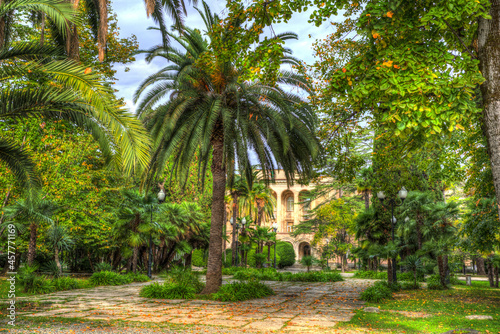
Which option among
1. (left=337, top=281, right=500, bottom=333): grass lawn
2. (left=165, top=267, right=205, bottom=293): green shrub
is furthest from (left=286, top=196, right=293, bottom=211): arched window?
(left=337, top=281, right=500, bottom=333): grass lawn

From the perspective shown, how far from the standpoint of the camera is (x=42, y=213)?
43.9 feet

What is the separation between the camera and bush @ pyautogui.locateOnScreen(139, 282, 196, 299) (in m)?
10.8

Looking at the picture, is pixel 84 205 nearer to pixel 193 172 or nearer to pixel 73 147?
pixel 73 147

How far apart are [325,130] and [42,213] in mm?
10532

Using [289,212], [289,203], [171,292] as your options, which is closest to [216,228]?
[171,292]

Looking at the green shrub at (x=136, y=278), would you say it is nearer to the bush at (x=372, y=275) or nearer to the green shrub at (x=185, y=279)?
the green shrub at (x=185, y=279)

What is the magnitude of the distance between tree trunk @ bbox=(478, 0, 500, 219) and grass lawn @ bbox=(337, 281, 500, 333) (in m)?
3.04

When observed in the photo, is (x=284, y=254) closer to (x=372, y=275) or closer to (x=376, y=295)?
(x=372, y=275)

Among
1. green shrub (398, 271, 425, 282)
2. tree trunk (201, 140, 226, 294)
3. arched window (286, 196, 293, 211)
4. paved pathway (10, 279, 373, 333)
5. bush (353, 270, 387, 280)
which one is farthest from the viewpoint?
arched window (286, 196, 293, 211)

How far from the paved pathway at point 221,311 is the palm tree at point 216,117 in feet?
7.08

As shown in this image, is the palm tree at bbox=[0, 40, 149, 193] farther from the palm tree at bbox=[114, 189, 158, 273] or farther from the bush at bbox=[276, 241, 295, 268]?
the bush at bbox=[276, 241, 295, 268]

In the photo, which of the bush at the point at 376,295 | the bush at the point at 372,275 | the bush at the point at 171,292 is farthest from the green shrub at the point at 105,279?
the bush at the point at 372,275

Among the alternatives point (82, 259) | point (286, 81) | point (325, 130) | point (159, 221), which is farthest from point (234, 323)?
point (82, 259)

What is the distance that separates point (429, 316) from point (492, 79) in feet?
17.1
